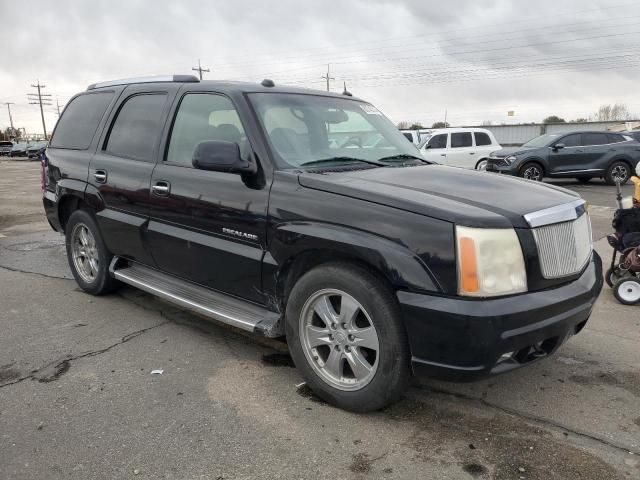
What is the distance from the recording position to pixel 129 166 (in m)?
4.32

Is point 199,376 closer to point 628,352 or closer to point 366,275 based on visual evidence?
point 366,275

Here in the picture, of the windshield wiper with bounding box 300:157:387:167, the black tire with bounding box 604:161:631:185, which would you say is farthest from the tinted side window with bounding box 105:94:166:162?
the black tire with bounding box 604:161:631:185

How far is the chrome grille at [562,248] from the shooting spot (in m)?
2.75

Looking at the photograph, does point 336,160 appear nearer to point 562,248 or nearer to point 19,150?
point 562,248

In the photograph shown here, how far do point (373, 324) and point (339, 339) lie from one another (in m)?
0.29

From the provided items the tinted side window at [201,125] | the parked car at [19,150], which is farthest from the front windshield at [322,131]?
the parked car at [19,150]

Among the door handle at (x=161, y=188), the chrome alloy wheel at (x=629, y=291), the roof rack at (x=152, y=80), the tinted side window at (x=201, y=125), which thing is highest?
the roof rack at (x=152, y=80)

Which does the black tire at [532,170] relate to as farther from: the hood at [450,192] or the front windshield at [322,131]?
the hood at [450,192]

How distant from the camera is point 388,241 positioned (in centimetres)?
270

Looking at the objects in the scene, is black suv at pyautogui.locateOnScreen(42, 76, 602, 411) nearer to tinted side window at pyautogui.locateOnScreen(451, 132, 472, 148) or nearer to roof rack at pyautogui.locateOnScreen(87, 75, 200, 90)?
roof rack at pyautogui.locateOnScreen(87, 75, 200, 90)

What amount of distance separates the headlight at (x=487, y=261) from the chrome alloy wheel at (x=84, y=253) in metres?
3.61

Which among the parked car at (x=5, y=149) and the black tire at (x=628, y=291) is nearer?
the black tire at (x=628, y=291)

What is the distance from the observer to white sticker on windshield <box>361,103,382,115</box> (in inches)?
176


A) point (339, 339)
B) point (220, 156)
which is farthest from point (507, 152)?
point (339, 339)
